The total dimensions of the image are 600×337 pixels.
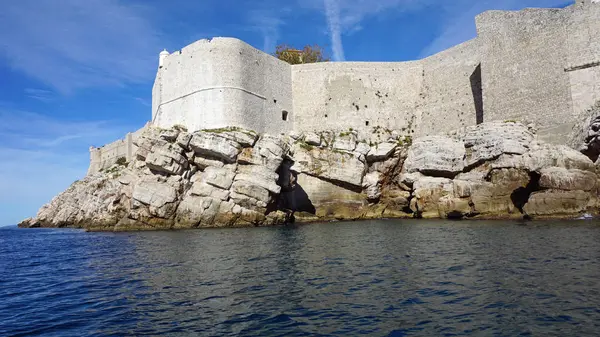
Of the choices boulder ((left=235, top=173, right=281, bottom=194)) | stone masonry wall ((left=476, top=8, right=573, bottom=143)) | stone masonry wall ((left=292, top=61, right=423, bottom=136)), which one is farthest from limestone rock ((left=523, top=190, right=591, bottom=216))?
stone masonry wall ((left=292, top=61, right=423, bottom=136))

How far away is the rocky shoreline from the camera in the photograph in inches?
847

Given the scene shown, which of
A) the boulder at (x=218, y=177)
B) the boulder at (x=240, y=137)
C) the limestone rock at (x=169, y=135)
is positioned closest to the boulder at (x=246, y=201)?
the boulder at (x=218, y=177)

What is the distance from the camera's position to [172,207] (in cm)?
2422

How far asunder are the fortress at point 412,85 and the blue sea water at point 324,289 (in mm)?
12347

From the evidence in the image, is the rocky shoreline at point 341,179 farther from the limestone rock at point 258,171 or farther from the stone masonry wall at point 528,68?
the stone masonry wall at point 528,68

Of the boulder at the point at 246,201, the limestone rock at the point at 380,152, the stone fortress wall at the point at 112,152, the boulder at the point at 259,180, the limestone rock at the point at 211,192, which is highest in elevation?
the stone fortress wall at the point at 112,152

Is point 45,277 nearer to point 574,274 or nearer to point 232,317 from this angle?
point 232,317

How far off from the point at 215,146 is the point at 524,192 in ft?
57.4

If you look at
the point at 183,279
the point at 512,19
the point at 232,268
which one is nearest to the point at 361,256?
the point at 232,268

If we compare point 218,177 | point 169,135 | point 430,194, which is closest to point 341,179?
point 430,194

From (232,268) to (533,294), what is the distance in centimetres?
708

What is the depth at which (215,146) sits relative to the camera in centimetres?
2461

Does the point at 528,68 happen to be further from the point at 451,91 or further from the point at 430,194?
the point at 430,194

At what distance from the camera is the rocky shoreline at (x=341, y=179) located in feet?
70.6
